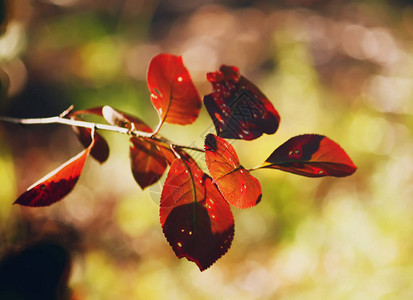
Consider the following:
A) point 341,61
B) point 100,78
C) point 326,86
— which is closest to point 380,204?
point 326,86

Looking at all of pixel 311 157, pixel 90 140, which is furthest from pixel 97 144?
pixel 311 157

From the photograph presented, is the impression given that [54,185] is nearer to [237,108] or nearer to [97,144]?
[97,144]

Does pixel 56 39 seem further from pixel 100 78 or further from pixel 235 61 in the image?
pixel 235 61

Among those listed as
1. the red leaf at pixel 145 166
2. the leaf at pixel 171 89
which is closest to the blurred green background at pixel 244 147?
the red leaf at pixel 145 166

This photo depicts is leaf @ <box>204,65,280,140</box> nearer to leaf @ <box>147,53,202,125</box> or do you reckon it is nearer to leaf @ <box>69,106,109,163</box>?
leaf @ <box>147,53,202,125</box>

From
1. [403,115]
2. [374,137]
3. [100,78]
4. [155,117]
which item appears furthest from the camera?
[100,78]

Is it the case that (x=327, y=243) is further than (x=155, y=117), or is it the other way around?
(x=155, y=117)
